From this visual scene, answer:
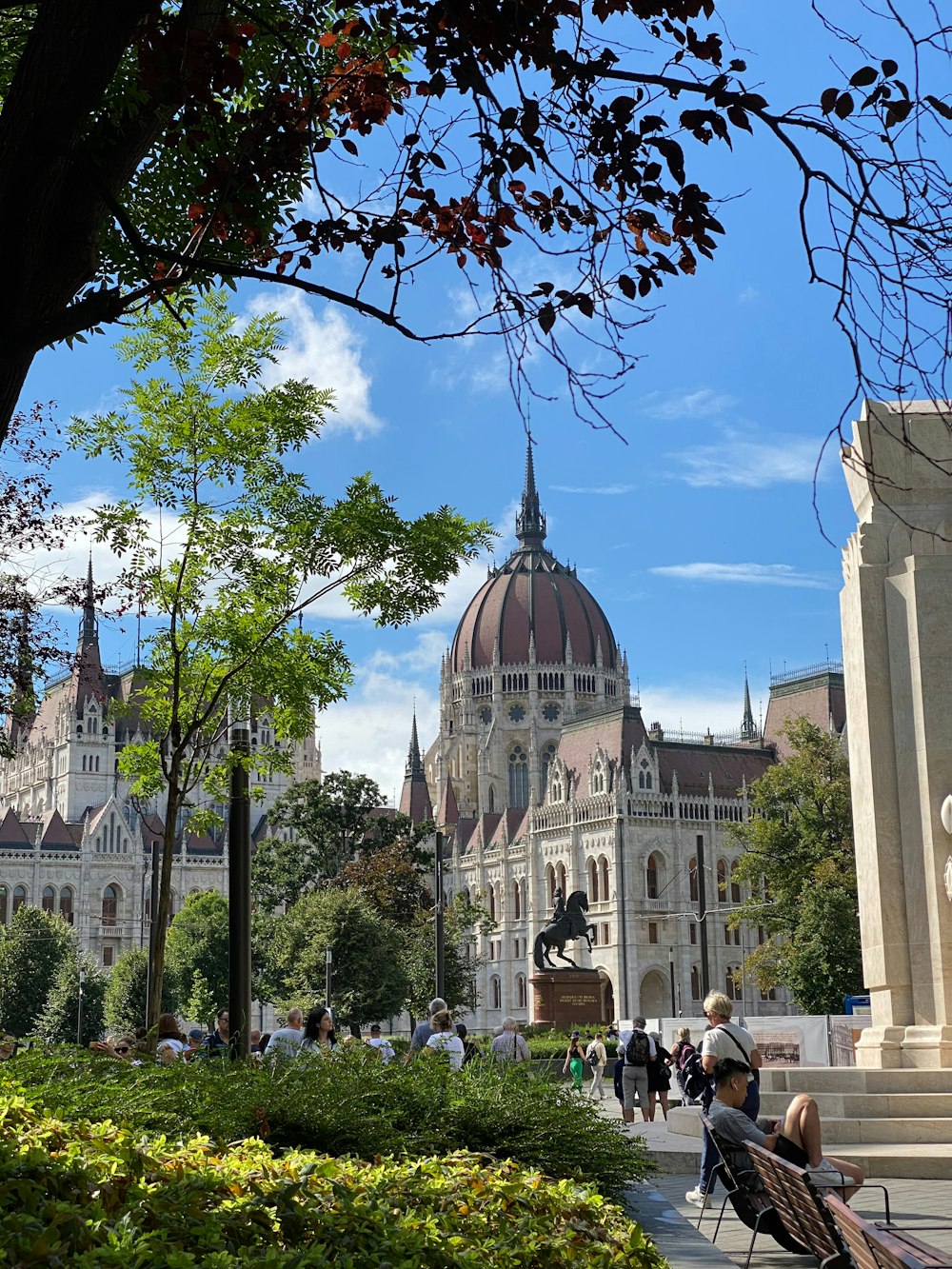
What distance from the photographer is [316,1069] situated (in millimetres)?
8352

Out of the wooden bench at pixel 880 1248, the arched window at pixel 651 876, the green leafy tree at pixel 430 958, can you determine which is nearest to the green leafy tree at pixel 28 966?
the green leafy tree at pixel 430 958

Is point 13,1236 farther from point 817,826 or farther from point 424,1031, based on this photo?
point 817,826

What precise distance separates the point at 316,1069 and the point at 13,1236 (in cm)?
439

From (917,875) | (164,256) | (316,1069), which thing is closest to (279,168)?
(164,256)

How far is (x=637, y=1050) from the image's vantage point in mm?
21438

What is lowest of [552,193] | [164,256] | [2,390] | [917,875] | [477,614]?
[917,875]

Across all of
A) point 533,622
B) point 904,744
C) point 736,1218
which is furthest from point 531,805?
point 736,1218

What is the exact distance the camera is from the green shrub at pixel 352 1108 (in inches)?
277

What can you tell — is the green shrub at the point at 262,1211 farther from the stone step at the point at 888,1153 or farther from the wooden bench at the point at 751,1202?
the stone step at the point at 888,1153

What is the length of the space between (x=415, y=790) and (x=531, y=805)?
29.9 metres

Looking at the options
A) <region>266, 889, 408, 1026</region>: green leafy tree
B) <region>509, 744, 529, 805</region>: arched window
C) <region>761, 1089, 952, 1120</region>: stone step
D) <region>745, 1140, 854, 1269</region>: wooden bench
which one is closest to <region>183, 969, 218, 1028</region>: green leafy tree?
<region>266, 889, 408, 1026</region>: green leafy tree

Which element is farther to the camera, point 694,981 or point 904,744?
point 694,981

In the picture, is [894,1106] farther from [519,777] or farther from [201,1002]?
[519,777]

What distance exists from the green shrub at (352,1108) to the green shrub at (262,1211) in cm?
102
